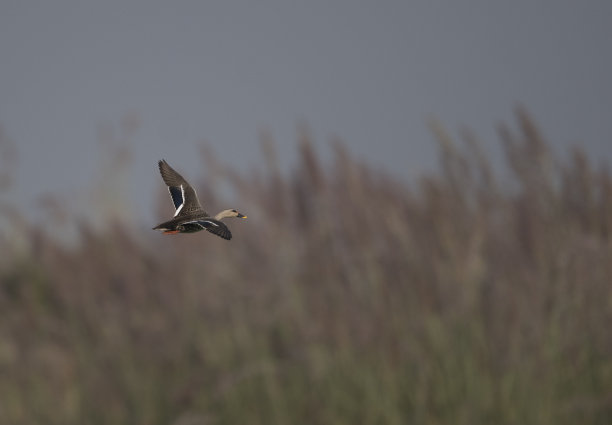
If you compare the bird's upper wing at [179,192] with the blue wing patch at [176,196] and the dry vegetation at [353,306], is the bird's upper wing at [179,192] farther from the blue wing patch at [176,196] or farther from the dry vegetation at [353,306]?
the dry vegetation at [353,306]

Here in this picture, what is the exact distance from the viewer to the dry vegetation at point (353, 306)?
442cm

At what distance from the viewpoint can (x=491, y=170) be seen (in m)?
4.61

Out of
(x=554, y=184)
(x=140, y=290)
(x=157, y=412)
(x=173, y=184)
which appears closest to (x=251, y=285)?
(x=140, y=290)

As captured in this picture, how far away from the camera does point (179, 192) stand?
3.86 feet

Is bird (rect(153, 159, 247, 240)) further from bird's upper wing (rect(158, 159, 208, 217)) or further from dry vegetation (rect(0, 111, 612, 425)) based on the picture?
dry vegetation (rect(0, 111, 612, 425))

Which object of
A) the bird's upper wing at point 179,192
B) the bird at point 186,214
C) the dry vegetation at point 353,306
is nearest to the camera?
the bird at point 186,214

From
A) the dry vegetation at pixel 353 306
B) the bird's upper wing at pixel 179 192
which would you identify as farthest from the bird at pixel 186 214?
the dry vegetation at pixel 353 306

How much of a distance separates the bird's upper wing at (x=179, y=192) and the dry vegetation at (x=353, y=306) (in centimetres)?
268

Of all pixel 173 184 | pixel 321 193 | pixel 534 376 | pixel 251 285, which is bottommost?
pixel 534 376

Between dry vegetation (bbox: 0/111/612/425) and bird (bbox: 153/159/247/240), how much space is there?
2703mm

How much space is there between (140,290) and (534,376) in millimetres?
2610

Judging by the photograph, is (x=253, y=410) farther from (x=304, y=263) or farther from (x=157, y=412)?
(x=304, y=263)

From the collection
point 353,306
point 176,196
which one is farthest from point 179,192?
point 353,306

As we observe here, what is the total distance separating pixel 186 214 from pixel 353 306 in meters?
3.54
